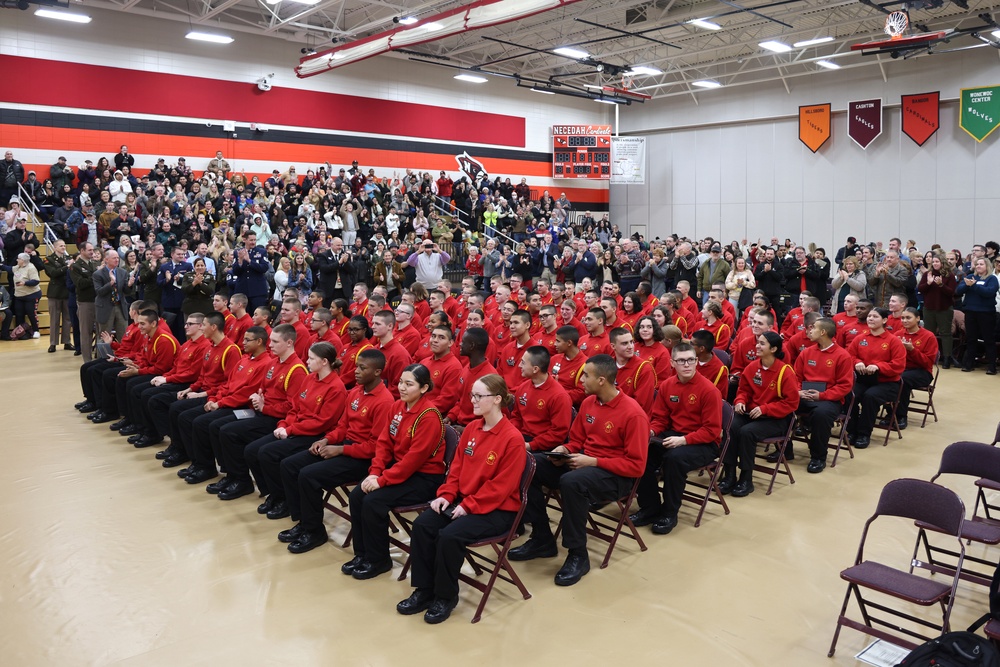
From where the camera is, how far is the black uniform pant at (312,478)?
17.5 feet

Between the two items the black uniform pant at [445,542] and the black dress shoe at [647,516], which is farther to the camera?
the black dress shoe at [647,516]

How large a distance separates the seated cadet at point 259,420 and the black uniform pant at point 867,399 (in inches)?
230

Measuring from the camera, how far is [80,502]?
253 inches

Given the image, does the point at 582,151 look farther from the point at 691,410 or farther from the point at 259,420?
the point at 259,420

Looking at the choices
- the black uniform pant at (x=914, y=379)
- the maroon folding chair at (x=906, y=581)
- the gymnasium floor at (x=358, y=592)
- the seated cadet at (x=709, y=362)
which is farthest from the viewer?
the black uniform pant at (x=914, y=379)

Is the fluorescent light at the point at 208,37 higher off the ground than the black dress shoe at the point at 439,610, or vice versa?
the fluorescent light at the point at 208,37

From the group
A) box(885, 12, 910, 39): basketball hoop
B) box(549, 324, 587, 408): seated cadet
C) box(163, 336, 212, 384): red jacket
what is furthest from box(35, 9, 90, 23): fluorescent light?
box(885, 12, 910, 39): basketball hoop

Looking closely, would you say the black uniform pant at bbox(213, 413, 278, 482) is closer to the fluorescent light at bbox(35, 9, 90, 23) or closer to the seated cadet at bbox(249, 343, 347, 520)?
the seated cadet at bbox(249, 343, 347, 520)

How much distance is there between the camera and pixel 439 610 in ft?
14.5

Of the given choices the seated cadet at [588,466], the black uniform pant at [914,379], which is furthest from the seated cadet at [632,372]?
the black uniform pant at [914,379]

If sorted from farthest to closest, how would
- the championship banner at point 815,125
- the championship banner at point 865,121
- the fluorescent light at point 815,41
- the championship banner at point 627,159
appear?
the championship banner at point 627,159 → the championship banner at point 815,125 → the championship banner at point 865,121 → the fluorescent light at point 815,41

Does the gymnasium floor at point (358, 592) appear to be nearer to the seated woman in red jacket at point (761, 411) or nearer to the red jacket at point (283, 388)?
the seated woman in red jacket at point (761, 411)

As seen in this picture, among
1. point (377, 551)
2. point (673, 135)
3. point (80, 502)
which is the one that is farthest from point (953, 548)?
point (673, 135)

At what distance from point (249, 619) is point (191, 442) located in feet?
9.92
